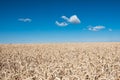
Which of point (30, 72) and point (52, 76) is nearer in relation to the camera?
point (52, 76)

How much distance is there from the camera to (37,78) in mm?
4000

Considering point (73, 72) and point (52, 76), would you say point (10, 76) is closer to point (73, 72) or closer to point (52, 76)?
point (52, 76)

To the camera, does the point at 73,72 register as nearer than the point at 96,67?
Yes

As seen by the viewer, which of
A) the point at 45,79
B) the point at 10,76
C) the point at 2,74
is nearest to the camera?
the point at 45,79

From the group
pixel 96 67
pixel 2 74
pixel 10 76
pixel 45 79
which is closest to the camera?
pixel 45 79

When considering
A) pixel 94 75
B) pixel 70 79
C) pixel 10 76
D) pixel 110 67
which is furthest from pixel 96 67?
pixel 10 76

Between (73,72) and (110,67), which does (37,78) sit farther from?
(110,67)

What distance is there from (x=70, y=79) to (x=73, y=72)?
724 mm

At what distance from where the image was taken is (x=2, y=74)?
4664 mm

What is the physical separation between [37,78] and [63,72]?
98 centimetres

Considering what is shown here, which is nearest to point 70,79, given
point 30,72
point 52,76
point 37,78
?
point 52,76

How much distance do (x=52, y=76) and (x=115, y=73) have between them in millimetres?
1586

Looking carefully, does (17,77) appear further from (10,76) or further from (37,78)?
(37,78)

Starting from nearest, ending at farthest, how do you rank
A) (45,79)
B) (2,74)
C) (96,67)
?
(45,79) → (2,74) → (96,67)
